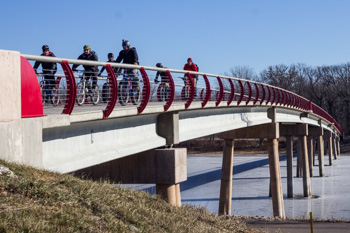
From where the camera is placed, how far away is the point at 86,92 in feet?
44.8

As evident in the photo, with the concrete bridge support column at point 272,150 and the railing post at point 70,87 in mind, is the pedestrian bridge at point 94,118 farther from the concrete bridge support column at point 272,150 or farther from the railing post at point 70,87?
the concrete bridge support column at point 272,150

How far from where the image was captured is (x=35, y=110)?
933 centimetres

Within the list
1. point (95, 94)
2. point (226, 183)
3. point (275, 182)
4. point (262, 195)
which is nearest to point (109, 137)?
point (95, 94)

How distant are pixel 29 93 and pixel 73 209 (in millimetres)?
2910

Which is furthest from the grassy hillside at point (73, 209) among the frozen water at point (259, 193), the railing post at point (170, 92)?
the frozen water at point (259, 193)

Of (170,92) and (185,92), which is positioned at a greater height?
(185,92)

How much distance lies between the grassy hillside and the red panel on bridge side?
42.6 inches

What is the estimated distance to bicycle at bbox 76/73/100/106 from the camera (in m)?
13.6

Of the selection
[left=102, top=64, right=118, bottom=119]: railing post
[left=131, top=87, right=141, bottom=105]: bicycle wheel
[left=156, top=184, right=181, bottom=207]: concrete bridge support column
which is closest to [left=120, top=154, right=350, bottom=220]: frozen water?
[left=156, top=184, right=181, bottom=207]: concrete bridge support column

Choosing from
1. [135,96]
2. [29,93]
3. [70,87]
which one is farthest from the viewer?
[135,96]

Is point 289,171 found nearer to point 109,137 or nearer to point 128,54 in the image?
point 128,54

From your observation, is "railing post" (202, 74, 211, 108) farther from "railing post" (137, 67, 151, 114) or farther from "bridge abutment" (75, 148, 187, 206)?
"railing post" (137, 67, 151, 114)

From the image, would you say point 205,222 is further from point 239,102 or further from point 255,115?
point 255,115

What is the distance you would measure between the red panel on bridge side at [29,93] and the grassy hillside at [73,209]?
1.08 metres
